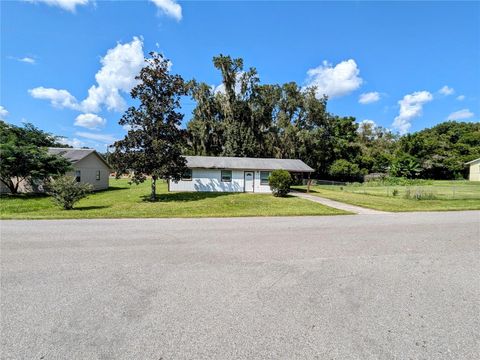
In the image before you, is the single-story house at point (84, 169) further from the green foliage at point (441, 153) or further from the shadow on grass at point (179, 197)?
the green foliage at point (441, 153)

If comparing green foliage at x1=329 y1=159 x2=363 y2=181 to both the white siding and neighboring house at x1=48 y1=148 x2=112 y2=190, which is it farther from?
neighboring house at x1=48 y1=148 x2=112 y2=190

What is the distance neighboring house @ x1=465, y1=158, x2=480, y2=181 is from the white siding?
4133 cm

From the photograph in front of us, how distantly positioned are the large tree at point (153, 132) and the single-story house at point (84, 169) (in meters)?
7.47

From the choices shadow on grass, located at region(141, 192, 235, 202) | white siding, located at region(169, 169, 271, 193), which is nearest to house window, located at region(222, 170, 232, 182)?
white siding, located at region(169, 169, 271, 193)

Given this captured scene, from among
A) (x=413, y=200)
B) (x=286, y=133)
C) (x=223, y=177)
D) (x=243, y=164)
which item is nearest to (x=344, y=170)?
(x=286, y=133)

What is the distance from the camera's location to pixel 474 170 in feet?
141

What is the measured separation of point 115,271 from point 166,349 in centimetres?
258

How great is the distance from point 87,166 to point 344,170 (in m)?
33.3

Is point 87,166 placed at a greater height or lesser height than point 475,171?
lesser

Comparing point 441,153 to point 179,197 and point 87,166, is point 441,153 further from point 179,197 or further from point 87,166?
point 87,166

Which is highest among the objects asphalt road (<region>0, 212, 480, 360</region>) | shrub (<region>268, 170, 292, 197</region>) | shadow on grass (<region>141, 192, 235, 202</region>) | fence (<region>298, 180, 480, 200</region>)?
shrub (<region>268, 170, 292, 197</region>)

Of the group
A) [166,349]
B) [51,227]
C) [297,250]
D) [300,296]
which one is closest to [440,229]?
[297,250]

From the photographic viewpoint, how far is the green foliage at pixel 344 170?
39969 millimetres

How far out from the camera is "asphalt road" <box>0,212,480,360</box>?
8.79 ft
